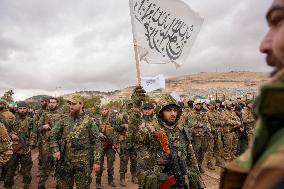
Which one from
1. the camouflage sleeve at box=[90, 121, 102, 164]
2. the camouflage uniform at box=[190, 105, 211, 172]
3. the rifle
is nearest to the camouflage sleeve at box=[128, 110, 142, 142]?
the rifle

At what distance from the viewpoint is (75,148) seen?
6.85m

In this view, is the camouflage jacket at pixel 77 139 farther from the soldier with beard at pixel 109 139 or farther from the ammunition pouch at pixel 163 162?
the soldier with beard at pixel 109 139

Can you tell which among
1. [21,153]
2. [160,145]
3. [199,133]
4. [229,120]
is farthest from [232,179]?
[229,120]

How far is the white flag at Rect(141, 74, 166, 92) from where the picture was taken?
10203 mm

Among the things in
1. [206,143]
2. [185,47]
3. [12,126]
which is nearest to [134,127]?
[185,47]

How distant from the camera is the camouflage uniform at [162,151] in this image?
5184 millimetres

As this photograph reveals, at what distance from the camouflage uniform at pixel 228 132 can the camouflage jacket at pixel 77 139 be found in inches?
294

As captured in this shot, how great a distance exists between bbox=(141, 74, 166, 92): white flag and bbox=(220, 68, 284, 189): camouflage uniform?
901 cm

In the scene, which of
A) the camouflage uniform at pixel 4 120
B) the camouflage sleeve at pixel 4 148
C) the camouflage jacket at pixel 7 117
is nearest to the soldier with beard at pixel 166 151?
the camouflage sleeve at pixel 4 148

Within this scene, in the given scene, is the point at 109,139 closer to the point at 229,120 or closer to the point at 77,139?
the point at 77,139

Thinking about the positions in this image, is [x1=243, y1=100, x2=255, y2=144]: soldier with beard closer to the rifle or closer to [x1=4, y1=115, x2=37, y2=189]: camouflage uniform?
[x1=4, y1=115, x2=37, y2=189]: camouflage uniform

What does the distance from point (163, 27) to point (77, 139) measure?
2.55 meters

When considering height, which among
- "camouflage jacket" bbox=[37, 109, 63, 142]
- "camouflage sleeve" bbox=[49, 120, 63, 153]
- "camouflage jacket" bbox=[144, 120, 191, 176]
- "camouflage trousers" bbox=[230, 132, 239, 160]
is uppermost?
"camouflage jacket" bbox=[37, 109, 63, 142]

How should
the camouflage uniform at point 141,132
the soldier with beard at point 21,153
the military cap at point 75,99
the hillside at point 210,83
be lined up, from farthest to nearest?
the hillside at point 210,83 → the soldier with beard at point 21,153 → the military cap at point 75,99 → the camouflage uniform at point 141,132
